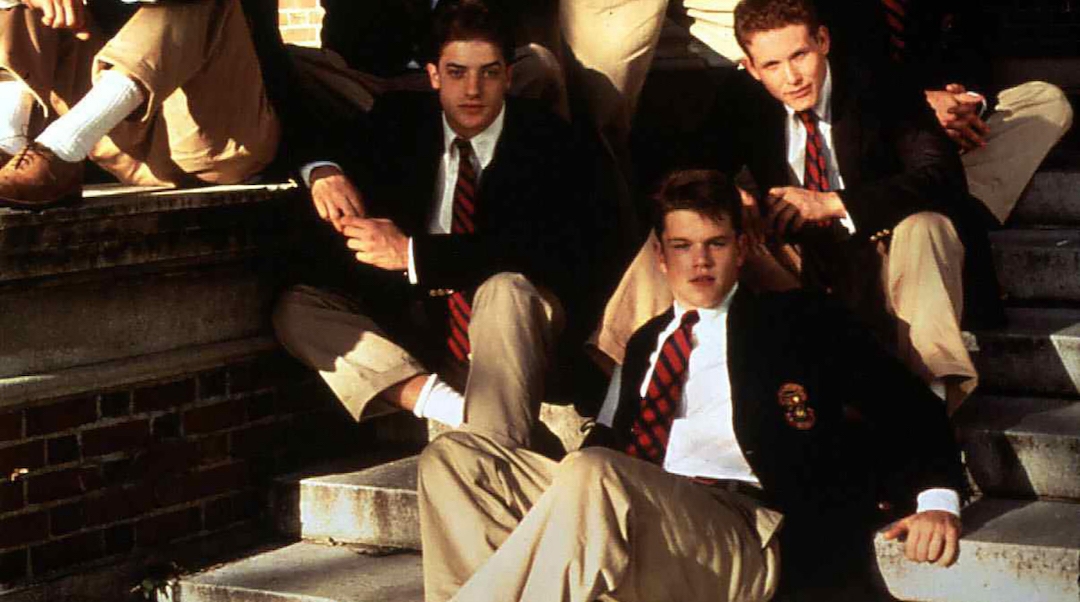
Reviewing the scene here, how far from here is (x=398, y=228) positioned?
17.0 ft

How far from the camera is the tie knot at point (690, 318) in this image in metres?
4.50

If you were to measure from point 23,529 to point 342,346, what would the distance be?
93 centimetres

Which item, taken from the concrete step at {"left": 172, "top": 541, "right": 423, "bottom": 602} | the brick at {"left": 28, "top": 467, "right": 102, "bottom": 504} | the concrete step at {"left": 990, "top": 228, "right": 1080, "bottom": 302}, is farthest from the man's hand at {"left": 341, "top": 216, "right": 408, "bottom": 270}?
the concrete step at {"left": 990, "top": 228, "right": 1080, "bottom": 302}

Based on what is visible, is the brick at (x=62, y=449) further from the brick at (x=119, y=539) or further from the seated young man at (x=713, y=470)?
the seated young man at (x=713, y=470)

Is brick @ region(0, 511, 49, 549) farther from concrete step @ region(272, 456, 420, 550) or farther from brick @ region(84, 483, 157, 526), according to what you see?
concrete step @ region(272, 456, 420, 550)

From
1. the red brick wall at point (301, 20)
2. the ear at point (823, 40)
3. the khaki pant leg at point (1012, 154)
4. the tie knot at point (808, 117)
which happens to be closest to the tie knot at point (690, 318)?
the tie knot at point (808, 117)

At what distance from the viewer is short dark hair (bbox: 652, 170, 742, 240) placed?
448cm

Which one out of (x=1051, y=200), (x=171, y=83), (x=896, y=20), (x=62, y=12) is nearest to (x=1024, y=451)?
(x=1051, y=200)

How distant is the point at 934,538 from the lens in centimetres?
417

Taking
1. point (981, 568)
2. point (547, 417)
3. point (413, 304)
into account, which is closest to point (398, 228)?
point (413, 304)

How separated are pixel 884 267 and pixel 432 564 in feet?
4.26

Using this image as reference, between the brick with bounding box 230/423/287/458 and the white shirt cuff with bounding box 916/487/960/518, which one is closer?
the white shirt cuff with bounding box 916/487/960/518

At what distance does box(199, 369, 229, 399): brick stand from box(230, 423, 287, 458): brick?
4.9 inches

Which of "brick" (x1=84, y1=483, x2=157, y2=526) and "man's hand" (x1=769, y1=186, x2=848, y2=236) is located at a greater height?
"man's hand" (x1=769, y1=186, x2=848, y2=236)
